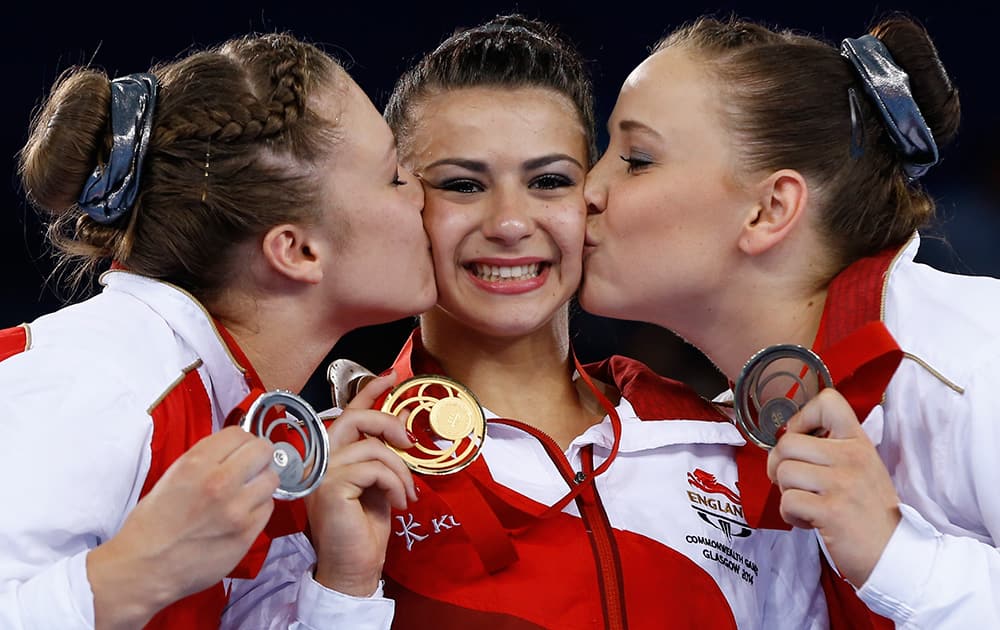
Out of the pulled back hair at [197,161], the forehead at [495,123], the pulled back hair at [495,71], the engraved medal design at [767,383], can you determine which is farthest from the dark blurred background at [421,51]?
the engraved medal design at [767,383]

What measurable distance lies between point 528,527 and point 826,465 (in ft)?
1.97

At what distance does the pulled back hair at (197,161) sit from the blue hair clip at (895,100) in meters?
1.05

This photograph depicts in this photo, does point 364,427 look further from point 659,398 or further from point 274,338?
point 659,398

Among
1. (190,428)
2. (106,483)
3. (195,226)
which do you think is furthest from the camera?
(195,226)

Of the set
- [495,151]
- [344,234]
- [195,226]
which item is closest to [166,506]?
[195,226]

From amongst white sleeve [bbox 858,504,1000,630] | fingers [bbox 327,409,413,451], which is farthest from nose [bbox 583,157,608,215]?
white sleeve [bbox 858,504,1000,630]

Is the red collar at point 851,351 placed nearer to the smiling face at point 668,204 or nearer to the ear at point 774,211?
the ear at point 774,211

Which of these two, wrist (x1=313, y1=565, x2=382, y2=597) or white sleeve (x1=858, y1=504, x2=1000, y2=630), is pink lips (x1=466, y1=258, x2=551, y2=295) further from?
white sleeve (x1=858, y1=504, x2=1000, y2=630)

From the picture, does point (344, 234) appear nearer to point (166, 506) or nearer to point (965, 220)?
point (166, 506)

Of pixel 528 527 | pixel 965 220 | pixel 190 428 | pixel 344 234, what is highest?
pixel 344 234

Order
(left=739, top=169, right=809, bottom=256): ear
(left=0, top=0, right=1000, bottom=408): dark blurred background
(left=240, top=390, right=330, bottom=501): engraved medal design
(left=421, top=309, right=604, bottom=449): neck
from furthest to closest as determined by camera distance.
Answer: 1. (left=0, top=0, right=1000, bottom=408): dark blurred background
2. (left=421, top=309, right=604, bottom=449): neck
3. (left=739, top=169, right=809, bottom=256): ear
4. (left=240, top=390, right=330, bottom=501): engraved medal design

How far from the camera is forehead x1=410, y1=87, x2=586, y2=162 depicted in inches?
97.1

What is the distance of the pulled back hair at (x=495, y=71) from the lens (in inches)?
102

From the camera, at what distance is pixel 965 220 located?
17.2 feet
